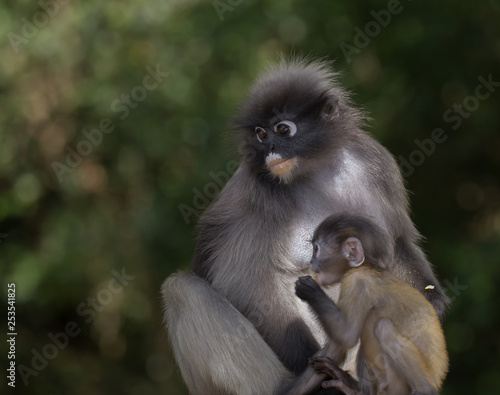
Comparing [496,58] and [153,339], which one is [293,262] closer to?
[496,58]

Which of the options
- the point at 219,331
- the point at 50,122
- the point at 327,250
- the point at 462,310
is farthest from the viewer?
the point at 50,122

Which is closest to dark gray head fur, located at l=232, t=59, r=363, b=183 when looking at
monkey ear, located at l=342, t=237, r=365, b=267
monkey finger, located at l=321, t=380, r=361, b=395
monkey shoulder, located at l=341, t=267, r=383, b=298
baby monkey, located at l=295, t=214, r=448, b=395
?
baby monkey, located at l=295, t=214, r=448, b=395

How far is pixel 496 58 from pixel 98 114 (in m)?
4.58

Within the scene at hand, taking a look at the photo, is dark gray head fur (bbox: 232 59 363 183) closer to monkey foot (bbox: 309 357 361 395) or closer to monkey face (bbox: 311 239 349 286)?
monkey face (bbox: 311 239 349 286)

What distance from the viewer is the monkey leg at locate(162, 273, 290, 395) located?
4914 mm

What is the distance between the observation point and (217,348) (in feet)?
16.3

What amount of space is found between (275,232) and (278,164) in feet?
1.41

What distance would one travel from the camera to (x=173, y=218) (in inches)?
370

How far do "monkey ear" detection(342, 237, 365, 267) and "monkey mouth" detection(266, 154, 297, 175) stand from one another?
852mm

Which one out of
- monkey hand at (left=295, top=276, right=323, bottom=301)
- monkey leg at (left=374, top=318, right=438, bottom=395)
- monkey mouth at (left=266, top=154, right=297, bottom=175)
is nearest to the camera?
monkey leg at (left=374, top=318, right=438, bottom=395)

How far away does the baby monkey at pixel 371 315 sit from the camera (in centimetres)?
411

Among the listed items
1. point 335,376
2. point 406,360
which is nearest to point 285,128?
point 335,376

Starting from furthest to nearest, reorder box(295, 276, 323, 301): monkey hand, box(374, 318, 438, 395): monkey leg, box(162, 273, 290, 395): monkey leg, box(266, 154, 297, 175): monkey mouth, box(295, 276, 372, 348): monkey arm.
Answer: box(266, 154, 297, 175): monkey mouth < box(162, 273, 290, 395): monkey leg < box(295, 276, 323, 301): monkey hand < box(295, 276, 372, 348): monkey arm < box(374, 318, 438, 395): monkey leg

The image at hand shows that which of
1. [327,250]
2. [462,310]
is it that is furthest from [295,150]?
[462,310]
